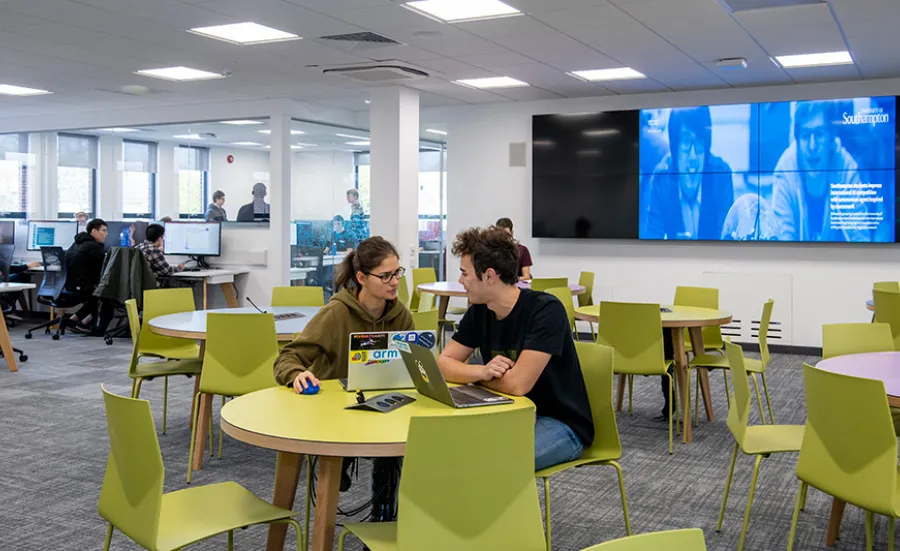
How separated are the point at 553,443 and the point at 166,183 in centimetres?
954

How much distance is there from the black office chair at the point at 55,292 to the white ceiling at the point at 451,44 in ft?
6.93

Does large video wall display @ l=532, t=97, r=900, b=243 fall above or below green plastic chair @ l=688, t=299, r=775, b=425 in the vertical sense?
above

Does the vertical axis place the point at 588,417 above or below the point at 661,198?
below

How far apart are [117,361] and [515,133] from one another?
512cm

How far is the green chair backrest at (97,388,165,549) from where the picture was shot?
2352mm

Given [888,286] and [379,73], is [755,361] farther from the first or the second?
[379,73]

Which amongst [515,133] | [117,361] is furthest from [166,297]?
[515,133]

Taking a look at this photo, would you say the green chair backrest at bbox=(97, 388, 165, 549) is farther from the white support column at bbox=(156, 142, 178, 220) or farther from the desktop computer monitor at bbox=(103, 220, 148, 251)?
the white support column at bbox=(156, 142, 178, 220)

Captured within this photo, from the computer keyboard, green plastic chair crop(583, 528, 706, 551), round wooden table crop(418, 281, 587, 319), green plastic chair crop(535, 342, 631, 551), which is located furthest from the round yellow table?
round wooden table crop(418, 281, 587, 319)

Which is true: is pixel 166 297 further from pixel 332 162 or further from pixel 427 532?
pixel 332 162

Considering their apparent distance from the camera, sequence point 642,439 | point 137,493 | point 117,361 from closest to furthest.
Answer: point 137,493 → point 642,439 → point 117,361

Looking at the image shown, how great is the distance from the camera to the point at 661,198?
31.4ft

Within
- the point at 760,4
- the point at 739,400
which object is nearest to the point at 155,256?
the point at 760,4

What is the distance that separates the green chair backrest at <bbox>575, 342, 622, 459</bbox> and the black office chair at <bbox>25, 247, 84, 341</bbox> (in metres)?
7.89
